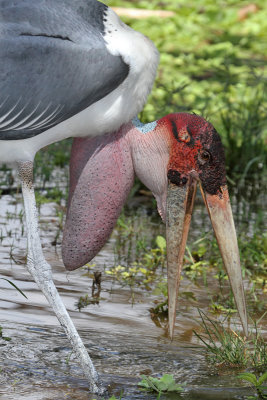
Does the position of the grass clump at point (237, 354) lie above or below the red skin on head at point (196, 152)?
below

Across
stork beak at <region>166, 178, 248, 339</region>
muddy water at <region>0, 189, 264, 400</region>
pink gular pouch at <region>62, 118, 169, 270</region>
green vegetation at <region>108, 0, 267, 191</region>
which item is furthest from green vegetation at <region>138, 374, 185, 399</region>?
green vegetation at <region>108, 0, 267, 191</region>

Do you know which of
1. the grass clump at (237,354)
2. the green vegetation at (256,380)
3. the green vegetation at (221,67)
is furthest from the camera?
the green vegetation at (221,67)

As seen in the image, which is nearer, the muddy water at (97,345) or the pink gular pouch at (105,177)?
the muddy water at (97,345)

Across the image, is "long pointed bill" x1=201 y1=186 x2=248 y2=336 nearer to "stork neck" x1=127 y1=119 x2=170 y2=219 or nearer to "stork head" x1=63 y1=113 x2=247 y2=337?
"stork head" x1=63 y1=113 x2=247 y2=337

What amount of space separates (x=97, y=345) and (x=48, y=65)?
4.43 feet

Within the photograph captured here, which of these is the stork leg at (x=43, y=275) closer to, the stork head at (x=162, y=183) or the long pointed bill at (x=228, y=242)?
the stork head at (x=162, y=183)

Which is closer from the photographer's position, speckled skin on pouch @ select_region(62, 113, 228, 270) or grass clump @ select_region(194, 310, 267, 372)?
grass clump @ select_region(194, 310, 267, 372)

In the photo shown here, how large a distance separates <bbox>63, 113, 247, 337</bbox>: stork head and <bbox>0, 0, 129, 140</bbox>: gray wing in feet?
1.20

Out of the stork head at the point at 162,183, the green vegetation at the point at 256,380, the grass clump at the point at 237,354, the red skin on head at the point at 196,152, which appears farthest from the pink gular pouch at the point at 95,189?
the green vegetation at the point at 256,380

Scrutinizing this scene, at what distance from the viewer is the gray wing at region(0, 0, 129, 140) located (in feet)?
13.1

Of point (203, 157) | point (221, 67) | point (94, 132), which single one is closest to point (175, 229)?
point (203, 157)

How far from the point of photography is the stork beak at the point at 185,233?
4.33m

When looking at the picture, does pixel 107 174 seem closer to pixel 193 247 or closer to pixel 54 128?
pixel 54 128

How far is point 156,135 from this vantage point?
4.44 m
